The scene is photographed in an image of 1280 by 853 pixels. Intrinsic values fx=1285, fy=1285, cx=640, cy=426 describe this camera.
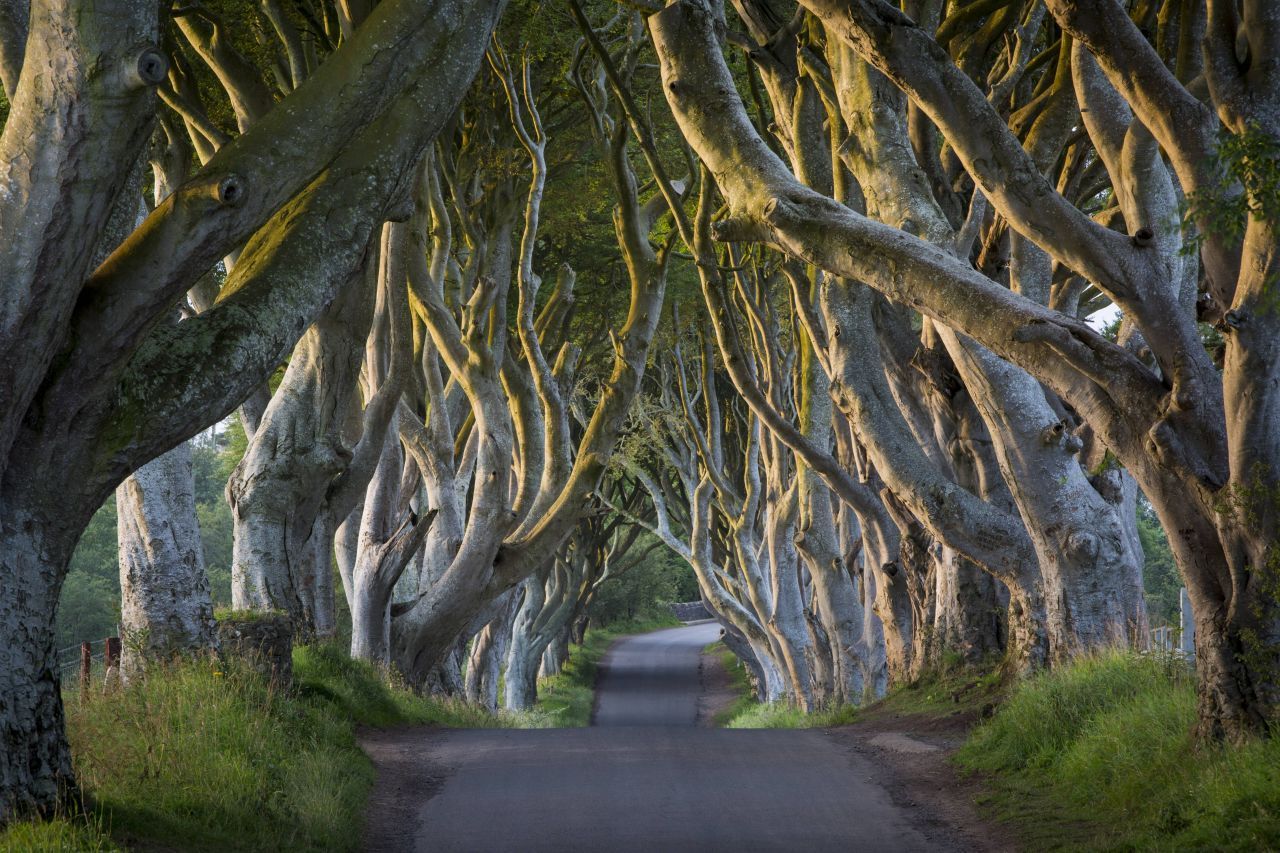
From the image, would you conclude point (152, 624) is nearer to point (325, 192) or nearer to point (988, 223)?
point (325, 192)

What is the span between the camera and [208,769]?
7.04 m

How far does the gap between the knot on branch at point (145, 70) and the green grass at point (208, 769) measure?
309 cm

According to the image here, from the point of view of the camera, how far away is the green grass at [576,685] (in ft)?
99.5

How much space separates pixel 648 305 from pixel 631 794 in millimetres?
8400

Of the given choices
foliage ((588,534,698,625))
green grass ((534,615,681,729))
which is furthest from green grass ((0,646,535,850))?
foliage ((588,534,698,625))

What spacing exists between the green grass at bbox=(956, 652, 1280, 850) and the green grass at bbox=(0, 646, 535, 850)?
4.03 m

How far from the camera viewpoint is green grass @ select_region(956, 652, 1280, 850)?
5.79m

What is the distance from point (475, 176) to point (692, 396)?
38.6 ft

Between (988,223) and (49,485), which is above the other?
(988,223)

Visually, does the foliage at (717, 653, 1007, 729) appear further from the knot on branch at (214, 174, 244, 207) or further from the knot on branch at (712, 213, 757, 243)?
the knot on branch at (214, 174, 244, 207)

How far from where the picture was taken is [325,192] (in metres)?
6.76

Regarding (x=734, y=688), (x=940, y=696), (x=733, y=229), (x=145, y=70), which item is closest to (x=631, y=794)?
(x=733, y=229)

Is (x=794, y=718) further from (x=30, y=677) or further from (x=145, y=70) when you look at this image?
(x=145, y=70)

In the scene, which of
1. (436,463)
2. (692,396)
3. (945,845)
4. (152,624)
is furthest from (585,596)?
(945,845)
